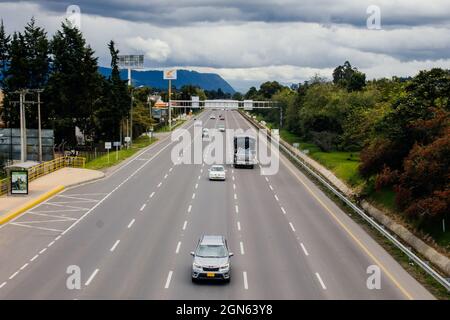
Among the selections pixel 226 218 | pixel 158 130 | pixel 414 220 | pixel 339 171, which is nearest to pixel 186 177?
pixel 339 171

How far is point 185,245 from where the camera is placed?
3075cm

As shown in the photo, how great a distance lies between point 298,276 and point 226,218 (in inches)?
485

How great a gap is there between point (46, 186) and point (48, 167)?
9135 mm

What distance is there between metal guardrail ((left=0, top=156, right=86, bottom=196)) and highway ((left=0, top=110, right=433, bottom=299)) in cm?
428

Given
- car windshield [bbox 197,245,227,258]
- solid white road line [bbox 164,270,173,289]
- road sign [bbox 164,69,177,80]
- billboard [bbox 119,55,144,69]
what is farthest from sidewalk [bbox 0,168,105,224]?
road sign [bbox 164,69,177,80]

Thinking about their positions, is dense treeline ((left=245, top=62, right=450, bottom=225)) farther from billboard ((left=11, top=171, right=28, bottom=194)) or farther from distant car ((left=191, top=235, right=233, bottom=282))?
billboard ((left=11, top=171, right=28, bottom=194))

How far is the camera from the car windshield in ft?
83.7

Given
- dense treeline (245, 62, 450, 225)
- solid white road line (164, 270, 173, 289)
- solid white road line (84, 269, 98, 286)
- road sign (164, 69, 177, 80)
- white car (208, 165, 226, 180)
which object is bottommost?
solid white road line (164, 270, 173, 289)

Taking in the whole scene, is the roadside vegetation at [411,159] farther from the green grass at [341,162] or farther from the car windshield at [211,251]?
the car windshield at [211,251]

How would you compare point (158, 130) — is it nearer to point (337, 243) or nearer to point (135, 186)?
point (135, 186)

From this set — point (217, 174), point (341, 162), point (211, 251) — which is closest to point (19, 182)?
point (217, 174)

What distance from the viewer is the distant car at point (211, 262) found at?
Result: 24.5 m

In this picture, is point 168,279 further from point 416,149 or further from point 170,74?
point 170,74

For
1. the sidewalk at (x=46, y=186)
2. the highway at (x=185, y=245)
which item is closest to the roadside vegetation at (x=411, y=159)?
the highway at (x=185, y=245)
